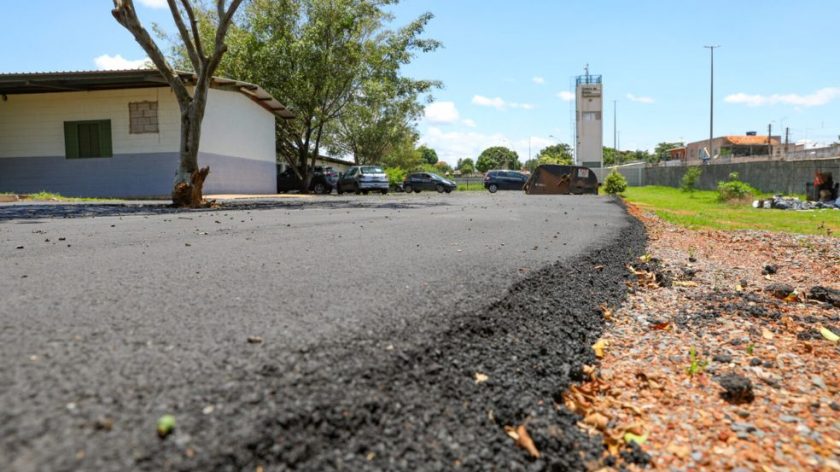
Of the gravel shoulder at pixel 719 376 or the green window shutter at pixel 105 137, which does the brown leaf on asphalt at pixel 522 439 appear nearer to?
the gravel shoulder at pixel 719 376

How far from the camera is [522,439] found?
2.27 meters

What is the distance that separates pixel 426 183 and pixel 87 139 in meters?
22.1

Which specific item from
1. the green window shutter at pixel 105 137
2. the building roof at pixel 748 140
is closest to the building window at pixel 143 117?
the green window shutter at pixel 105 137

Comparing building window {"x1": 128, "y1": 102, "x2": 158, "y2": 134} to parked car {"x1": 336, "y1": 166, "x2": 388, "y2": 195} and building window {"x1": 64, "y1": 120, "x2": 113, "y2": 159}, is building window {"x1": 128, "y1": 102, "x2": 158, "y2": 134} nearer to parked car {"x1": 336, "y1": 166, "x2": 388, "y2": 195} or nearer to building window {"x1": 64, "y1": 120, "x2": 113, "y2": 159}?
building window {"x1": 64, "y1": 120, "x2": 113, "y2": 159}

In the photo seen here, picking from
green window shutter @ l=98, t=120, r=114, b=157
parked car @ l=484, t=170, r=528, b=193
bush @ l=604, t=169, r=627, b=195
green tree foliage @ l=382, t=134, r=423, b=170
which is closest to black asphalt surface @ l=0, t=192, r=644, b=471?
green window shutter @ l=98, t=120, r=114, b=157

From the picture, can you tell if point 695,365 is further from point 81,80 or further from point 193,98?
point 81,80

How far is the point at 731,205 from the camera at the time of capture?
72.1 feet

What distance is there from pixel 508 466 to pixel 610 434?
2.27ft

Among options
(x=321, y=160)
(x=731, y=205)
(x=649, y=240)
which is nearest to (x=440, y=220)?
(x=649, y=240)

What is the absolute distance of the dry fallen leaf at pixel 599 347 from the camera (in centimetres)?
360

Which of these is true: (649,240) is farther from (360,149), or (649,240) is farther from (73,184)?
(360,149)

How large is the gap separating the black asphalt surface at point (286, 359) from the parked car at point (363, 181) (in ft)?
→ 83.3

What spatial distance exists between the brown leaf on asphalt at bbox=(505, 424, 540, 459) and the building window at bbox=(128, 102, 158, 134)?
20858 mm

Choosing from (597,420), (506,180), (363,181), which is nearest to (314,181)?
(363,181)
